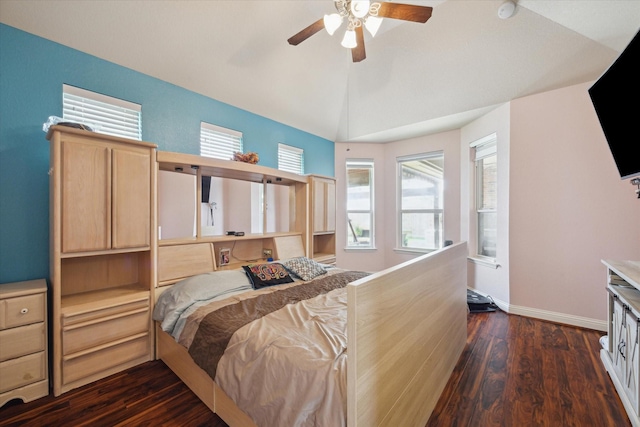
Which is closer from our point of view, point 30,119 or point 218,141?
point 30,119

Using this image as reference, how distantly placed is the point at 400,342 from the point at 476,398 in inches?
→ 42.2

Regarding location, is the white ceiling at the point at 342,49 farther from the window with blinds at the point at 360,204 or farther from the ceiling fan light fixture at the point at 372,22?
the window with blinds at the point at 360,204

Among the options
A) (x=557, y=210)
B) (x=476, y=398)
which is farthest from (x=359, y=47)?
(x=557, y=210)

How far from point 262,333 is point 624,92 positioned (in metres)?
2.76

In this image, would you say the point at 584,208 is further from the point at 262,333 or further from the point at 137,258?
the point at 137,258

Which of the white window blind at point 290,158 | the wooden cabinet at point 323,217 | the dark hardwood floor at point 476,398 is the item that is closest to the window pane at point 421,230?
the wooden cabinet at point 323,217

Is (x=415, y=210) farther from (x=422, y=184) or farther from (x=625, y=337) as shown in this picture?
(x=625, y=337)

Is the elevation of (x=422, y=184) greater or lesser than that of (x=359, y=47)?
lesser

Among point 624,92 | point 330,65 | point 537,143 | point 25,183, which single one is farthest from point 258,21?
point 537,143

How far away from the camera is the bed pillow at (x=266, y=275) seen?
245 centimetres

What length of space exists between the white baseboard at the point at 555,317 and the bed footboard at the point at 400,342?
6.01 feet

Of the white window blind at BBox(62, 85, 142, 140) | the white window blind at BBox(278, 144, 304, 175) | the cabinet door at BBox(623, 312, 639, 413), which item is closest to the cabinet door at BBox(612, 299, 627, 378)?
A: the cabinet door at BBox(623, 312, 639, 413)

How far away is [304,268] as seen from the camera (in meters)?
2.81

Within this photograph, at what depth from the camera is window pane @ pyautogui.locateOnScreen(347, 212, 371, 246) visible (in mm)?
5062
